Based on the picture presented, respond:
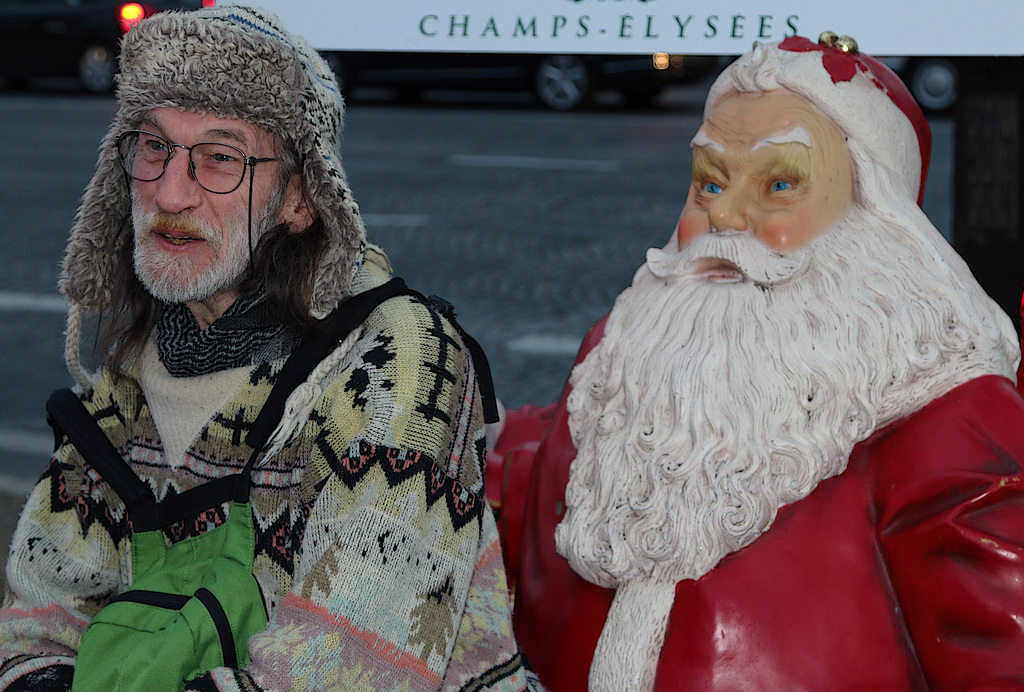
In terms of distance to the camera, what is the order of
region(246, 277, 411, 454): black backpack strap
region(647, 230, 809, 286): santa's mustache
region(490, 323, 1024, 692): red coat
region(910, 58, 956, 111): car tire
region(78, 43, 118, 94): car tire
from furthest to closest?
region(78, 43, 118, 94): car tire
region(910, 58, 956, 111): car tire
region(246, 277, 411, 454): black backpack strap
region(647, 230, 809, 286): santa's mustache
region(490, 323, 1024, 692): red coat

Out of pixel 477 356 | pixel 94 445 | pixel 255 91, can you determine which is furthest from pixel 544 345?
pixel 255 91

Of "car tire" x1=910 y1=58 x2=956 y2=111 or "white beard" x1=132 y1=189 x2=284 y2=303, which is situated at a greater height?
"white beard" x1=132 y1=189 x2=284 y2=303

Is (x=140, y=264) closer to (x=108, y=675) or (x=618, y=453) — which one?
(x=108, y=675)

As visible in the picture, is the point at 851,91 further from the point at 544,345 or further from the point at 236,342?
the point at 544,345

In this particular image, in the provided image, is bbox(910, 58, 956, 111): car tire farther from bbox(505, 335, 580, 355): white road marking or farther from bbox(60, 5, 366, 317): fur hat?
bbox(60, 5, 366, 317): fur hat

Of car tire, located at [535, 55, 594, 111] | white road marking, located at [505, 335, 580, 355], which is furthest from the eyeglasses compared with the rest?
car tire, located at [535, 55, 594, 111]

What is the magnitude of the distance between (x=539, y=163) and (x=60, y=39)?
6151 millimetres

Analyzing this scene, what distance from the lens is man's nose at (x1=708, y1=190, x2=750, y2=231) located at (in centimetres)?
227

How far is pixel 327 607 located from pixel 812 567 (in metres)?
0.76

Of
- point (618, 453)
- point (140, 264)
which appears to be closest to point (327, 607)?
point (618, 453)

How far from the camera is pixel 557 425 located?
2494 millimetres

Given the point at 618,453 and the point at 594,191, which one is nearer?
the point at 618,453

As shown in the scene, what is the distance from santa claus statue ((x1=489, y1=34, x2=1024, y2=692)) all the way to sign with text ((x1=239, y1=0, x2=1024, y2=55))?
15.1 inches

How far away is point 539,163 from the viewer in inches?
407
